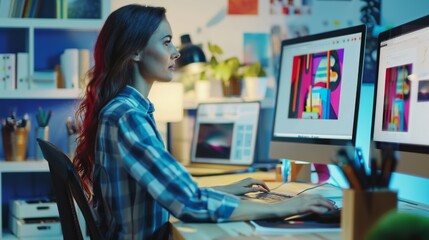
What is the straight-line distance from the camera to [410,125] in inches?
70.5

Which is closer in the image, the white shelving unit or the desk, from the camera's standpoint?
the desk

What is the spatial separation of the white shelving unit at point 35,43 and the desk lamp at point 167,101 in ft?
1.12

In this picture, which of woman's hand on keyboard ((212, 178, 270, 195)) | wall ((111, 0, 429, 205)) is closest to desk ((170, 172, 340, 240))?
woman's hand on keyboard ((212, 178, 270, 195))

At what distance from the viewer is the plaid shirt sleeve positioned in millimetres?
1510

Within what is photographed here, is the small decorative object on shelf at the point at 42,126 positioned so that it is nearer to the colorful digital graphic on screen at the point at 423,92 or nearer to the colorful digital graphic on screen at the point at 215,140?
the colorful digital graphic on screen at the point at 215,140

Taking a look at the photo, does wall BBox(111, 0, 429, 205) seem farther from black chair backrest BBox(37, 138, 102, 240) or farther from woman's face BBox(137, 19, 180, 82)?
black chair backrest BBox(37, 138, 102, 240)

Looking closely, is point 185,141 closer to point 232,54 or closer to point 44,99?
point 232,54

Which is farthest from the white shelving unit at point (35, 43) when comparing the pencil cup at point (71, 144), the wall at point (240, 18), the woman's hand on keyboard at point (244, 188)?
the woman's hand on keyboard at point (244, 188)

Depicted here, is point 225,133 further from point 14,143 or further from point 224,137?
point 14,143

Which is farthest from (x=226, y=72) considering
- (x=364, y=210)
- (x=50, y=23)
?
(x=364, y=210)

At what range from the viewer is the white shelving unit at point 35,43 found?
3.18 meters

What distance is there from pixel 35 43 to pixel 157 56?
168 centimetres

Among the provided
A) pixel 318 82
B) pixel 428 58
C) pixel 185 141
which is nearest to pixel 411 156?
pixel 428 58

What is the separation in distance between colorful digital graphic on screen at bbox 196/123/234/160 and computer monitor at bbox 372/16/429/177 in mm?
1270
